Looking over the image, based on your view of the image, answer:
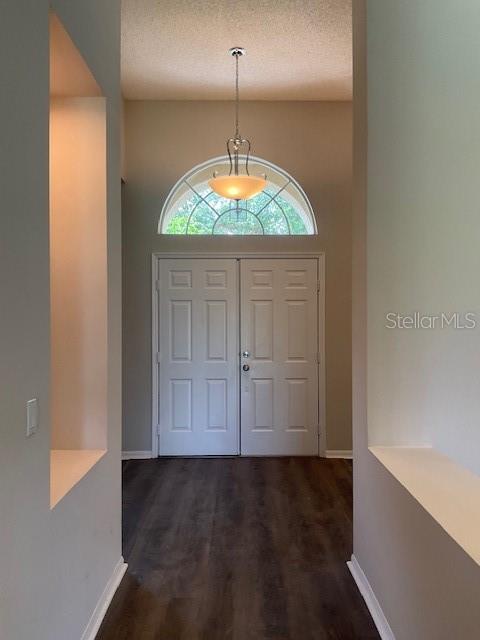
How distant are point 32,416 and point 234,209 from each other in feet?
11.7

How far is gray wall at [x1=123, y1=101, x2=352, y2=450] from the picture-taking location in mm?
4516

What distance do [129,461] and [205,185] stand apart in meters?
2.92

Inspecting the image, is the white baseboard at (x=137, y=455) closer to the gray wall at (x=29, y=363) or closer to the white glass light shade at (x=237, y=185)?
the gray wall at (x=29, y=363)

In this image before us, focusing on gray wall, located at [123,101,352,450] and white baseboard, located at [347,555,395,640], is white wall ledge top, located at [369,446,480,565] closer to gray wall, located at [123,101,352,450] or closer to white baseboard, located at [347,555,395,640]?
white baseboard, located at [347,555,395,640]

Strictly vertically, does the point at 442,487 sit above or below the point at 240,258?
below

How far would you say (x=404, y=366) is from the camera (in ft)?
7.18

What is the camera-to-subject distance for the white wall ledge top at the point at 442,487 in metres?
1.30

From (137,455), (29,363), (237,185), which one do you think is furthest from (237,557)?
(237,185)

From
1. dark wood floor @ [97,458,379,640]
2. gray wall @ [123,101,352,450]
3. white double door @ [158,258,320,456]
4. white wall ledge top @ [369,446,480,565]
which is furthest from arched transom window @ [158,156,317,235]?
white wall ledge top @ [369,446,480,565]

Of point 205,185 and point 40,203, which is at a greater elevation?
point 205,185

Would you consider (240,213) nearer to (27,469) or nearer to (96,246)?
(96,246)

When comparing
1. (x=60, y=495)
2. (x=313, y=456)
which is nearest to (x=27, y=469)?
(x=60, y=495)

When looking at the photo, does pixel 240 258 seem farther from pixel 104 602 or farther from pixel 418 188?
pixel 104 602

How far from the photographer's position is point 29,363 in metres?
1.39
